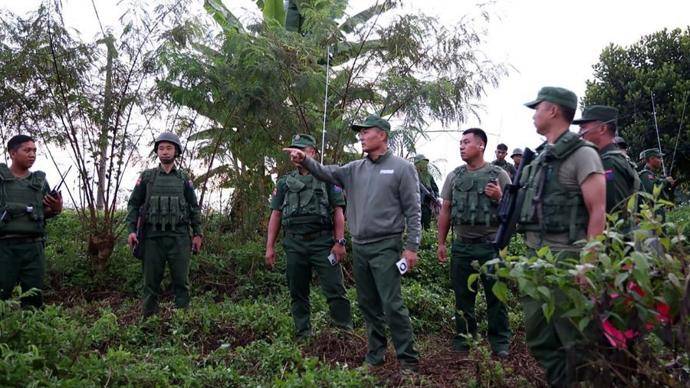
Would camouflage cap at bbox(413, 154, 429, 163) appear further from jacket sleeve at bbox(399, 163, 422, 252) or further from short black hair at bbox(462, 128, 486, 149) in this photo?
A: jacket sleeve at bbox(399, 163, 422, 252)

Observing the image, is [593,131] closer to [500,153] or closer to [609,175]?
[609,175]

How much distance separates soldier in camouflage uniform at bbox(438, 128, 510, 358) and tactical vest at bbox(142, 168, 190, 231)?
2.61 m

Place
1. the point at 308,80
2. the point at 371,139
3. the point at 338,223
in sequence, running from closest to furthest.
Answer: the point at 371,139 → the point at 338,223 → the point at 308,80

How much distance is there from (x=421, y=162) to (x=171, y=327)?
13.8 ft

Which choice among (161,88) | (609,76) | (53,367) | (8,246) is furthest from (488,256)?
(609,76)

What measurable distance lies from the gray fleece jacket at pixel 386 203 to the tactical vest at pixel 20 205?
278 centimetres

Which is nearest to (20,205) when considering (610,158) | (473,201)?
(473,201)

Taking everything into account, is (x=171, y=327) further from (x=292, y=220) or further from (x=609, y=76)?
(x=609, y=76)

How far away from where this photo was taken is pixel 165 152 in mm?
6469

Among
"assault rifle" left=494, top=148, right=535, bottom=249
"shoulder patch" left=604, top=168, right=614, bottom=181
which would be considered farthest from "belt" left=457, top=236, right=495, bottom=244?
"assault rifle" left=494, top=148, right=535, bottom=249

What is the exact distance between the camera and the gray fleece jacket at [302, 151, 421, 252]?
198 inches

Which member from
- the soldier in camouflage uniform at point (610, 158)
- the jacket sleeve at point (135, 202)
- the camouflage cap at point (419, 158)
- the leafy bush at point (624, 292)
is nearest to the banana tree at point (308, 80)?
Answer: the camouflage cap at point (419, 158)

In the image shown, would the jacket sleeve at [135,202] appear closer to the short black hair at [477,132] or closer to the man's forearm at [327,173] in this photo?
the man's forearm at [327,173]

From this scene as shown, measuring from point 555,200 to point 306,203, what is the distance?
281cm
